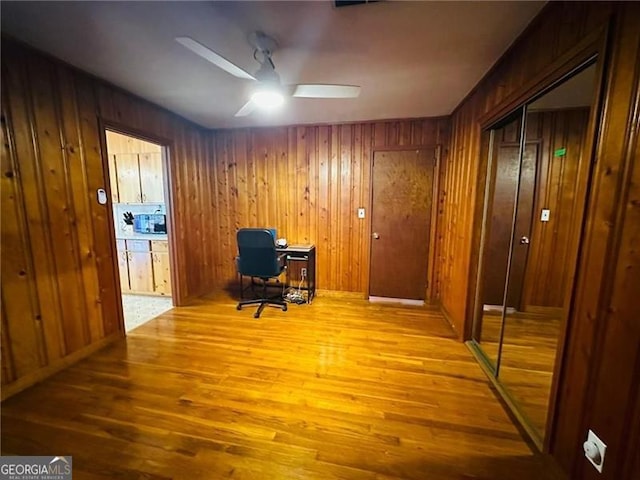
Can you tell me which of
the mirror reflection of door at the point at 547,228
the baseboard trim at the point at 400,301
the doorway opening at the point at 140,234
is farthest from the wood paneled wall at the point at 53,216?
the mirror reflection of door at the point at 547,228

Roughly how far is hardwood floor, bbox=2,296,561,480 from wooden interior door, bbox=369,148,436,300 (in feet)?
3.47

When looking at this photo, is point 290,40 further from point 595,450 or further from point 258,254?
point 595,450

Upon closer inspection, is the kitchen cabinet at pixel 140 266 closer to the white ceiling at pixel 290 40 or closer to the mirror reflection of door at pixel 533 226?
the white ceiling at pixel 290 40

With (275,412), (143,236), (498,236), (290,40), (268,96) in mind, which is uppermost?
(290,40)

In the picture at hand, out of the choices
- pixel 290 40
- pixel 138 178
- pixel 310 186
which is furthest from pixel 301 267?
pixel 290 40

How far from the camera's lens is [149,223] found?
4.12 meters

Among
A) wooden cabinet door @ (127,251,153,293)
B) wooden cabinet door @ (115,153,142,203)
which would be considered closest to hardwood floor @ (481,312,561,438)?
wooden cabinet door @ (127,251,153,293)

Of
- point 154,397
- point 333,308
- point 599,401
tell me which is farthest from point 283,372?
point 599,401

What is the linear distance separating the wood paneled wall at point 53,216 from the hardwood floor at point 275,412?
0.30 m

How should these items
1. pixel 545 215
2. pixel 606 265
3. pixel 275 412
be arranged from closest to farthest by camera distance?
pixel 606 265 → pixel 275 412 → pixel 545 215

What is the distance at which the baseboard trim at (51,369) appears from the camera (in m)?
1.86

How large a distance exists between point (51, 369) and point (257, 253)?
193 cm

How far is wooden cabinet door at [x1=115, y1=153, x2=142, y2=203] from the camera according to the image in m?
3.84

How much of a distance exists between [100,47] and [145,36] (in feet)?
1.41
